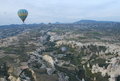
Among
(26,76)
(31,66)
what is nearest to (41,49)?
(31,66)

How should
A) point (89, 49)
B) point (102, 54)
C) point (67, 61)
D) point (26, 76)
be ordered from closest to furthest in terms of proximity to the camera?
point (26, 76)
point (67, 61)
point (102, 54)
point (89, 49)

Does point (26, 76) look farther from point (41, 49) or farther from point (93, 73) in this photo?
point (41, 49)

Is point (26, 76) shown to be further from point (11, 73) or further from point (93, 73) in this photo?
point (93, 73)

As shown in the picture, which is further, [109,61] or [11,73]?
[109,61]

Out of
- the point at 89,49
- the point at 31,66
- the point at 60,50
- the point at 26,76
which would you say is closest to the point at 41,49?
the point at 60,50

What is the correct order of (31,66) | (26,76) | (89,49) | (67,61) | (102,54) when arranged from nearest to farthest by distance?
(26,76)
(31,66)
(67,61)
(102,54)
(89,49)

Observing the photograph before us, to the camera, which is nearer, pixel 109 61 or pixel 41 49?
pixel 109 61

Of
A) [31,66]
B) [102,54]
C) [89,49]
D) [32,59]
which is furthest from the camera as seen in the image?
[89,49]

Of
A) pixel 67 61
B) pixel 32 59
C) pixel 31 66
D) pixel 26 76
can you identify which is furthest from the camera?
pixel 67 61
